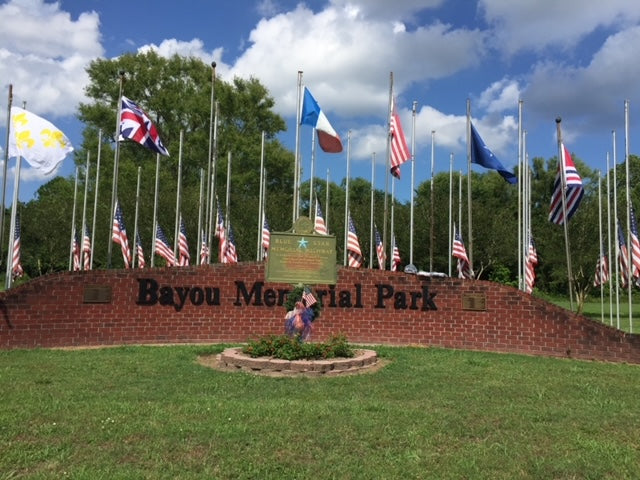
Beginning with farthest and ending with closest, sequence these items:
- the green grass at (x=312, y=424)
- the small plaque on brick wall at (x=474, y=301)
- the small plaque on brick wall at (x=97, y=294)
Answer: the small plaque on brick wall at (x=474, y=301)
the small plaque on brick wall at (x=97, y=294)
the green grass at (x=312, y=424)

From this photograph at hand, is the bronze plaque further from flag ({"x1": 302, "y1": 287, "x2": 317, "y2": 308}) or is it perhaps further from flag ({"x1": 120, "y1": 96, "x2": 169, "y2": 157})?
flag ({"x1": 120, "y1": 96, "x2": 169, "y2": 157})

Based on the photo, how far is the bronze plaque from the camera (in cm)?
996

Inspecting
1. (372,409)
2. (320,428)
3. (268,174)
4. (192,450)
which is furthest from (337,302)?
(268,174)

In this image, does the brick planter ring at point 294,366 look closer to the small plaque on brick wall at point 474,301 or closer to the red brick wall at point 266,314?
the red brick wall at point 266,314

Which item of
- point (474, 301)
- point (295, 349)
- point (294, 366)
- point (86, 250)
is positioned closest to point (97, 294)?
point (295, 349)

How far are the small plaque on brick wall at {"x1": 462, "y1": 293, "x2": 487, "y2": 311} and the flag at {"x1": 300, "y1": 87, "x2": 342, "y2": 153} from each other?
4.94 m

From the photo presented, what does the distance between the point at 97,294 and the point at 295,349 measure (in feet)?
15.5

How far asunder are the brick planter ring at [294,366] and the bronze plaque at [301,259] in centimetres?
151

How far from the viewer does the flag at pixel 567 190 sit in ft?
44.8

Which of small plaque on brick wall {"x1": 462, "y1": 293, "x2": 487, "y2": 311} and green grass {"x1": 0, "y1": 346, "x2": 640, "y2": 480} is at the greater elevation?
small plaque on brick wall {"x1": 462, "y1": 293, "x2": 487, "y2": 311}

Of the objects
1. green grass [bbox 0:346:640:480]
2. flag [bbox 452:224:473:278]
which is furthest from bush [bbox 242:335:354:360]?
flag [bbox 452:224:473:278]

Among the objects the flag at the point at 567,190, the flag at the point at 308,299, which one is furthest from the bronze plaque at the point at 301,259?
the flag at the point at 567,190

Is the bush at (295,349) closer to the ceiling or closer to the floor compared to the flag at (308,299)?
closer to the floor

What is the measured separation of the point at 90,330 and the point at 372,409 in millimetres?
7251
